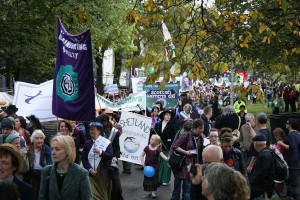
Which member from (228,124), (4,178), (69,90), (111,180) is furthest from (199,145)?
(4,178)

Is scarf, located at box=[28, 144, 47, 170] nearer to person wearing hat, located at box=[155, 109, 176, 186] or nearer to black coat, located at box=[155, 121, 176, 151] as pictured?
person wearing hat, located at box=[155, 109, 176, 186]

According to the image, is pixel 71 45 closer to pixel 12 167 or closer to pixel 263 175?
pixel 12 167

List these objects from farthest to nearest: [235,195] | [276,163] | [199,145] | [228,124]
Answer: [228,124] → [199,145] → [276,163] → [235,195]

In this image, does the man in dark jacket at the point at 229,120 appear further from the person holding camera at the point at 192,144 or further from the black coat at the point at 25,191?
the black coat at the point at 25,191

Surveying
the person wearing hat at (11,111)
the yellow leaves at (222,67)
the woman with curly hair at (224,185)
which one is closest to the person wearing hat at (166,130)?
the person wearing hat at (11,111)

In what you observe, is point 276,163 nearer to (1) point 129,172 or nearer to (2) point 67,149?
(2) point 67,149

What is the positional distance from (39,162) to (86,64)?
1573 millimetres

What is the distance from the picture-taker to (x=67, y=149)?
508cm

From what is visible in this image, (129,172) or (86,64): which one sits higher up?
(86,64)

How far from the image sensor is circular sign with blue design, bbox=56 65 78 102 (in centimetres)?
718

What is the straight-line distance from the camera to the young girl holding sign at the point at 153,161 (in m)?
10.1

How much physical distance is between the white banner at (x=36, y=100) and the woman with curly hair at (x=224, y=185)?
7.03 m

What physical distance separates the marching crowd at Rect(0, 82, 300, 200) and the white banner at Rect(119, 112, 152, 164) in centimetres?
31

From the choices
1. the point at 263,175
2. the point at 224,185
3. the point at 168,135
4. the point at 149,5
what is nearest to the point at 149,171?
the point at 168,135
